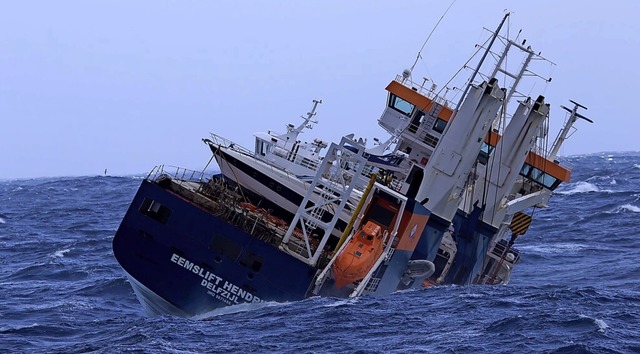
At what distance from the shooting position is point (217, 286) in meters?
35.8

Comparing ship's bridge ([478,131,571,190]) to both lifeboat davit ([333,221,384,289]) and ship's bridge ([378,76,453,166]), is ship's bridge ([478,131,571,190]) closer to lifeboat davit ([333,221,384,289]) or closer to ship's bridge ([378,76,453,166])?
ship's bridge ([378,76,453,166])

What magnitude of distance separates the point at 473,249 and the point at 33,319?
A: 18329mm

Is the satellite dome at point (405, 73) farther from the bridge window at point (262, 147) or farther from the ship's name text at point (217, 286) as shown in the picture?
the ship's name text at point (217, 286)

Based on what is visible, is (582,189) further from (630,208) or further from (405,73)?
(405,73)

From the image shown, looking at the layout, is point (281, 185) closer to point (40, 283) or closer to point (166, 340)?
point (40, 283)

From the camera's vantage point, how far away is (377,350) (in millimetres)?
28156

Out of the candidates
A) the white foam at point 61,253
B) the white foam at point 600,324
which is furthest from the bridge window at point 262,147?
the white foam at point 600,324

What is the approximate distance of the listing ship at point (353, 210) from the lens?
35.9 meters

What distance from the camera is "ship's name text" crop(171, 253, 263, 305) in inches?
1405

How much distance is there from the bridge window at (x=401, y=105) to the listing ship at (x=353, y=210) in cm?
5

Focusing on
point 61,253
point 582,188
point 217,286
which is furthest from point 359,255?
point 582,188

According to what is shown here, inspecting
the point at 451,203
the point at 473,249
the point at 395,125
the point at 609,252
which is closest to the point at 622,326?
the point at 451,203

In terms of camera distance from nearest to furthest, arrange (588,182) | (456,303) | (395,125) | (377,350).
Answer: (377,350) → (456,303) → (395,125) → (588,182)

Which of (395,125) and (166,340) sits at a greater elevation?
(395,125)
